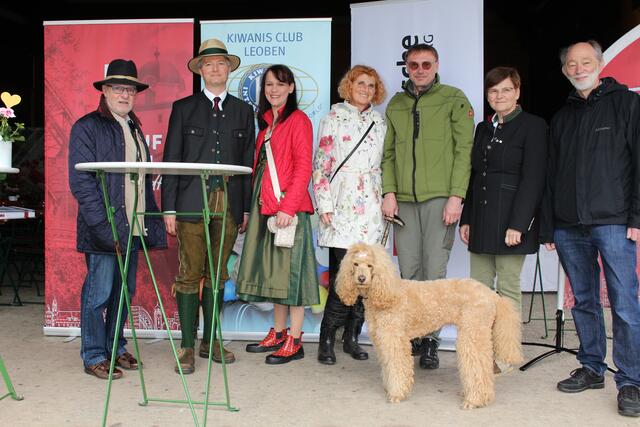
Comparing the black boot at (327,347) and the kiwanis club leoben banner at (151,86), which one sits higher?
the kiwanis club leoben banner at (151,86)

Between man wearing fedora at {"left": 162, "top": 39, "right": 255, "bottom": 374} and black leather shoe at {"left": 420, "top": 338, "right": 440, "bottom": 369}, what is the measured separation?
1.26 m

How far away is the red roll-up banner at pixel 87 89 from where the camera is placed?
4.67 meters

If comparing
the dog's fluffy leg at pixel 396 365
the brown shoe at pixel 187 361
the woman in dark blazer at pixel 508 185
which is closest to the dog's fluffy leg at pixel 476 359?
the dog's fluffy leg at pixel 396 365

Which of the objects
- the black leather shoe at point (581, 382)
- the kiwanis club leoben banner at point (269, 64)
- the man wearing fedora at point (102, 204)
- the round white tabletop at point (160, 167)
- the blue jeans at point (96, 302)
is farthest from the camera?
the kiwanis club leoben banner at point (269, 64)

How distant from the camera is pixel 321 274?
472 centimetres

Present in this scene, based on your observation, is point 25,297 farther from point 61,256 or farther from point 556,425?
point 556,425

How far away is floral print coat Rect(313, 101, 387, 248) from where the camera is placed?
3988 millimetres

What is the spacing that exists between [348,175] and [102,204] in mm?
1543

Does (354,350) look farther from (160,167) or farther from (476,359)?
(160,167)

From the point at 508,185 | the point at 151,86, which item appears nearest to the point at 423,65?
the point at 508,185

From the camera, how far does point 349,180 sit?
401 centimetres

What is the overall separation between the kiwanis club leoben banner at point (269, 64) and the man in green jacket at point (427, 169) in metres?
0.79

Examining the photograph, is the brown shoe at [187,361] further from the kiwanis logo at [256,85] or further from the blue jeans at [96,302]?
the kiwanis logo at [256,85]

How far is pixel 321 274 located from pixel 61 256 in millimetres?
2009
